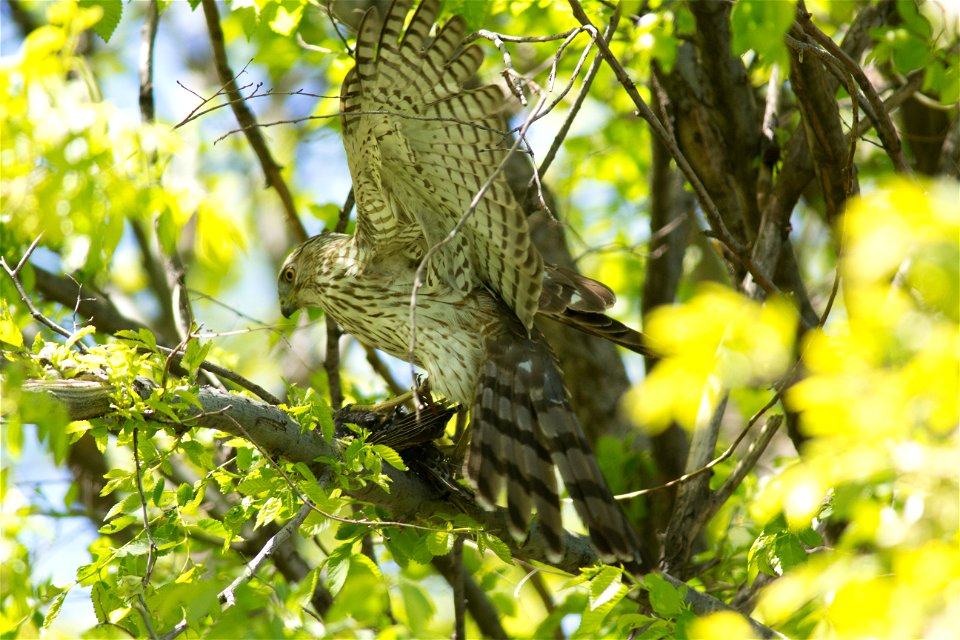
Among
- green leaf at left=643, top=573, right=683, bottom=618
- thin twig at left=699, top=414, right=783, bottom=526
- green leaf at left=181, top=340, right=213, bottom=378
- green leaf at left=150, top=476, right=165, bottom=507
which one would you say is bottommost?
thin twig at left=699, top=414, right=783, bottom=526

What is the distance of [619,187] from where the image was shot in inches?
284

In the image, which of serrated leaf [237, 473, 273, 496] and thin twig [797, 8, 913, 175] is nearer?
serrated leaf [237, 473, 273, 496]

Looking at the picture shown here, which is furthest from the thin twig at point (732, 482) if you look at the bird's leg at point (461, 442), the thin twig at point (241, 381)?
the thin twig at point (241, 381)

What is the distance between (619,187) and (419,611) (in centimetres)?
536

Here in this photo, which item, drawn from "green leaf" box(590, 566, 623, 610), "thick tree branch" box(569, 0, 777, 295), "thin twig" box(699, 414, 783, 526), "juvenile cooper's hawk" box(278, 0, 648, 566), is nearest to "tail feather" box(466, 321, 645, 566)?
"juvenile cooper's hawk" box(278, 0, 648, 566)

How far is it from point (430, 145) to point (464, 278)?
726 millimetres

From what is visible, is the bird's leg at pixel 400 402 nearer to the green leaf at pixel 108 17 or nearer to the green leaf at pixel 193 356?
the green leaf at pixel 193 356

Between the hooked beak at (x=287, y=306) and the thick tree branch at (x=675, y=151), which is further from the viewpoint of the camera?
the hooked beak at (x=287, y=306)

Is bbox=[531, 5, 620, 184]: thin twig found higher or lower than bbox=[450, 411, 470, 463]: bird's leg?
higher

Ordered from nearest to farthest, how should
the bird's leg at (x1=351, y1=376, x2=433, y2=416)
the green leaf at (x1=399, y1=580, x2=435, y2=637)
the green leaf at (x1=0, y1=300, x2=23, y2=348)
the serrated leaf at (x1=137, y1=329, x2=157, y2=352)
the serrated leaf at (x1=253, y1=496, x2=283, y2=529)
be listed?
the green leaf at (x1=399, y1=580, x2=435, y2=637) < the green leaf at (x1=0, y1=300, x2=23, y2=348) < the serrated leaf at (x1=137, y1=329, x2=157, y2=352) < the serrated leaf at (x1=253, y1=496, x2=283, y2=529) < the bird's leg at (x1=351, y1=376, x2=433, y2=416)

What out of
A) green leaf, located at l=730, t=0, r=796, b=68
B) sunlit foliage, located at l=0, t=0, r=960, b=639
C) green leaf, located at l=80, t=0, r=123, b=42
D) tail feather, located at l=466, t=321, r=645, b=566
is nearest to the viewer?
sunlit foliage, located at l=0, t=0, r=960, b=639

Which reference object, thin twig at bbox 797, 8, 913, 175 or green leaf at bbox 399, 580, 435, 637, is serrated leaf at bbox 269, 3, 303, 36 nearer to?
thin twig at bbox 797, 8, 913, 175

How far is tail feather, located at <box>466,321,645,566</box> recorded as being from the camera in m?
3.30

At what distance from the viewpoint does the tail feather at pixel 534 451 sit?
330 centimetres
